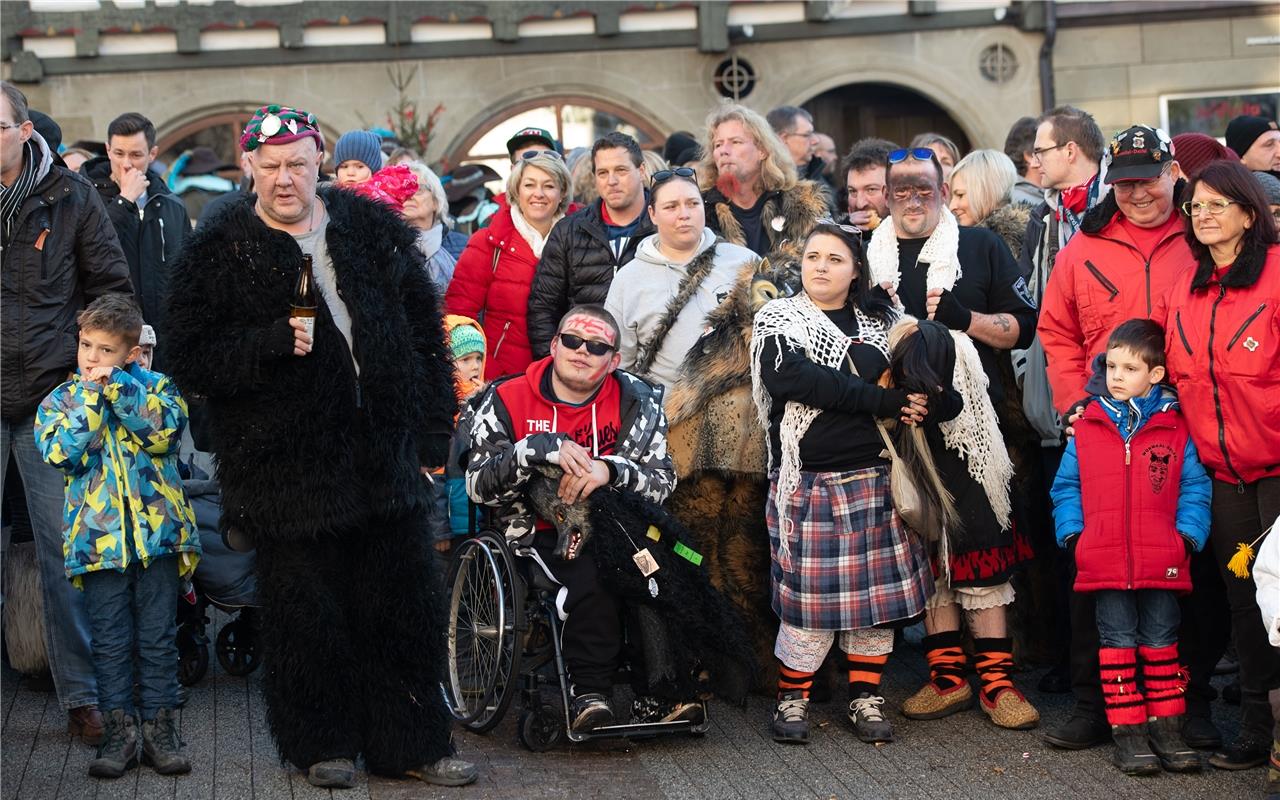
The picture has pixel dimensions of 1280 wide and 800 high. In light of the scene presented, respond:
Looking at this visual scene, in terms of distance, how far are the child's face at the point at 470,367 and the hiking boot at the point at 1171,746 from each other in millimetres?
3304

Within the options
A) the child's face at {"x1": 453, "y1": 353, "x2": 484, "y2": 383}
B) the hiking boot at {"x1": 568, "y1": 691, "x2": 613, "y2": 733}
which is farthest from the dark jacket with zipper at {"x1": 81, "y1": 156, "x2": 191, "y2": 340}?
the hiking boot at {"x1": 568, "y1": 691, "x2": 613, "y2": 733}

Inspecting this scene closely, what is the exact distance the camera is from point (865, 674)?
254 inches

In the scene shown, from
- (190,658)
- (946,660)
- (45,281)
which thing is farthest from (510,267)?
(946,660)

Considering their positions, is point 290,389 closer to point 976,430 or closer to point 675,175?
point 675,175

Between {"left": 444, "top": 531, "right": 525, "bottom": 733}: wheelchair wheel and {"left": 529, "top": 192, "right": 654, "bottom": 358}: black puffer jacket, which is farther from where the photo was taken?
{"left": 529, "top": 192, "right": 654, "bottom": 358}: black puffer jacket

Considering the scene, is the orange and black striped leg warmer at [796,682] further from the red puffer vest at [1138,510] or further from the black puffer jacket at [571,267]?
the black puffer jacket at [571,267]

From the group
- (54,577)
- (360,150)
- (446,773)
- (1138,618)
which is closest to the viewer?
(446,773)

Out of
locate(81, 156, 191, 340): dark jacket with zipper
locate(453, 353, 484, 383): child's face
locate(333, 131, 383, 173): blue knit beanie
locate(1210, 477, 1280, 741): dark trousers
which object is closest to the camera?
locate(1210, 477, 1280, 741): dark trousers

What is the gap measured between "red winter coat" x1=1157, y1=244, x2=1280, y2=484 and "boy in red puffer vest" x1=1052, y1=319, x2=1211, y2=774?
103 mm

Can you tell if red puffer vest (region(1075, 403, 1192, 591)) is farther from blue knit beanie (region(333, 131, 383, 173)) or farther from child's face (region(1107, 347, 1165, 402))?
blue knit beanie (region(333, 131, 383, 173))

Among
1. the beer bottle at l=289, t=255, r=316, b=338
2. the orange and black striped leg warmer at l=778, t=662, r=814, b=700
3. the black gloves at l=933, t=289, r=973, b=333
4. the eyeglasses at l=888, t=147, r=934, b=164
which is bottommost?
the orange and black striped leg warmer at l=778, t=662, r=814, b=700

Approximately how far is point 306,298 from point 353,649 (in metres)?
1.20

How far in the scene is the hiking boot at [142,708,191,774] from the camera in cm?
591

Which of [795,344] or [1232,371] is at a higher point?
[795,344]
